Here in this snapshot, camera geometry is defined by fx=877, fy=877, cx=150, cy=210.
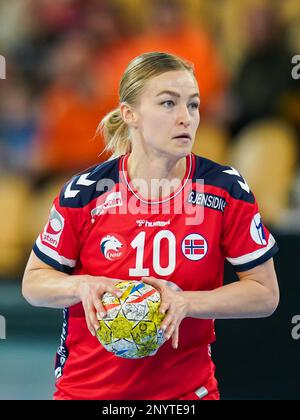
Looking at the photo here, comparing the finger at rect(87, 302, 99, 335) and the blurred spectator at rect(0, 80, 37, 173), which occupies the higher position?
the blurred spectator at rect(0, 80, 37, 173)

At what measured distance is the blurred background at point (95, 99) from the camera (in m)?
5.42

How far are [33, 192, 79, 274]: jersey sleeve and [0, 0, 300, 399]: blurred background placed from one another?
6.42 ft

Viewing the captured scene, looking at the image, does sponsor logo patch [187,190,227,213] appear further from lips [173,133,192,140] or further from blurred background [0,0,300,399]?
blurred background [0,0,300,399]

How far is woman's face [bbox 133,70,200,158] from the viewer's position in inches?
116

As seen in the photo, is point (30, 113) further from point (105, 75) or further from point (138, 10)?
point (138, 10)

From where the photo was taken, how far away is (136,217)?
10.0 ft

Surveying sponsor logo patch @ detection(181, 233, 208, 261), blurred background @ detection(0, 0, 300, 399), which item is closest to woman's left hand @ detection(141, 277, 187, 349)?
sponsor logo patch @ detection(181, 233, 208, 261)

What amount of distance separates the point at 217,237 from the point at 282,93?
116 inches

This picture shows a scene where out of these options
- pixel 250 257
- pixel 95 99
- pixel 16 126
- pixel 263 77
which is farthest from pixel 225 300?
pixel 16 126

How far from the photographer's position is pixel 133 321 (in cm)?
277

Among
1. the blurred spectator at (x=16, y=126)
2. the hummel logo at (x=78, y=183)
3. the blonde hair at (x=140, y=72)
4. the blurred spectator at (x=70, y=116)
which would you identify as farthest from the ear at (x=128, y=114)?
the blurred spectator at (x=16, y=126)

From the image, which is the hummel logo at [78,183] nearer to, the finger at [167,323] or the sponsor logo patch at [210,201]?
the sponsor logo patch at [210,201]

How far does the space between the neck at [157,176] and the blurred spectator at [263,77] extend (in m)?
2.79

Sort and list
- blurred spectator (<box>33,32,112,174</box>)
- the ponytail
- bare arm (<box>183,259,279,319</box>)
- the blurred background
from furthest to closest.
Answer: blurred spectator (<box>33,32,112,174</box>)
the blurred background
the ponytail
bare arm (<box>183,259,279,319</box>)
